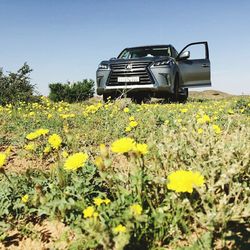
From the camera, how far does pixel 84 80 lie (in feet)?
62.5

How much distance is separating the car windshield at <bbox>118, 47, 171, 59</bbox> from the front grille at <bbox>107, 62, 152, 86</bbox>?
54.7 inches

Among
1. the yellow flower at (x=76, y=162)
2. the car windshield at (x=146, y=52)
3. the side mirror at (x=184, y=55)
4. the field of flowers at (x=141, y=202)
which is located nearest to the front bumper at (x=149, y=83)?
the side mirror at (x=184, y=55)

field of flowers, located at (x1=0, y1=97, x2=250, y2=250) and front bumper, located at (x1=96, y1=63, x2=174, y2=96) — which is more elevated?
front bumper, located at (x1=96, y1=63, x2=174, y2=96)

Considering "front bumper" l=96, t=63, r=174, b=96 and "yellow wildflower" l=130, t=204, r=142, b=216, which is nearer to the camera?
"yellow wildflower" l=130, t=204, r=142, b=216

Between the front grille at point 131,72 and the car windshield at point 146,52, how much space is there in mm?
1390

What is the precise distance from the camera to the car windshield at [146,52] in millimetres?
11477

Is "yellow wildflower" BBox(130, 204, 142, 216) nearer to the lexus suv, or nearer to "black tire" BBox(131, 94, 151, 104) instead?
the lexus suv

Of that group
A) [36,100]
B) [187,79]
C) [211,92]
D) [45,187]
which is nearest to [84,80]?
[36,100]

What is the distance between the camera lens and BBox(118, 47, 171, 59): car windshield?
452 inches

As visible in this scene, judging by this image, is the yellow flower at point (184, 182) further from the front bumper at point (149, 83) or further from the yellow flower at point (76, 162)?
the front bumper at point (149, 83)

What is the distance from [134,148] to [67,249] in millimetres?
703

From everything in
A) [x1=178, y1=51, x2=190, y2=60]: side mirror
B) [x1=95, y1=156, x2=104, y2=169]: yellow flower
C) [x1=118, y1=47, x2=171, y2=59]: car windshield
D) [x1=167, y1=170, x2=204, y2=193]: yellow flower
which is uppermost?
[x1=118, y1=47, x2=171, y2=59]: car windshield

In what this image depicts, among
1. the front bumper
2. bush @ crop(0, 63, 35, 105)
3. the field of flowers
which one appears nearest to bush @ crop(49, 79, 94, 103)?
bush @ crop(0, 63, 35, 105)

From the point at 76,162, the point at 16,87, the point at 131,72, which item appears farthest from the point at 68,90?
the point at 76,162
